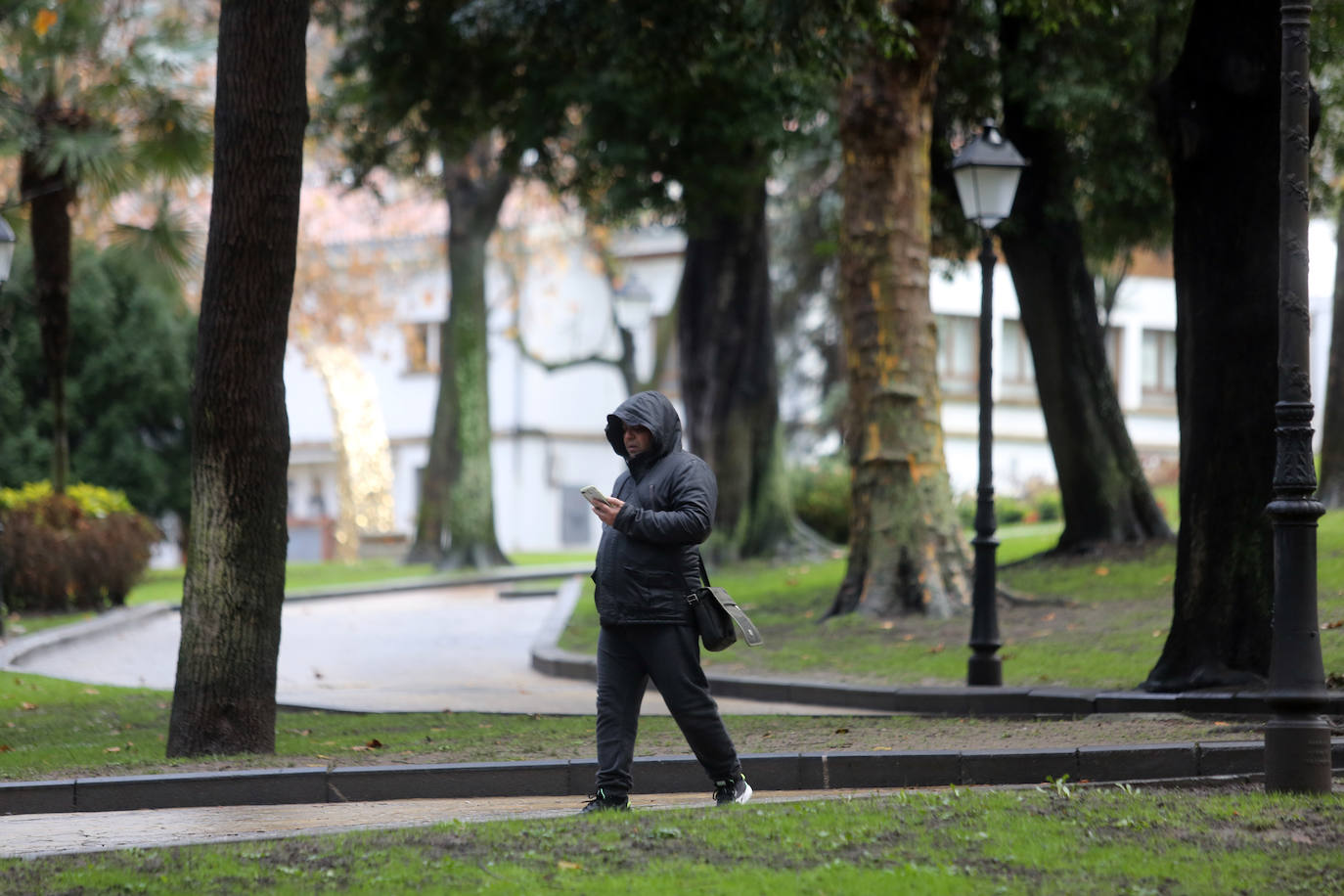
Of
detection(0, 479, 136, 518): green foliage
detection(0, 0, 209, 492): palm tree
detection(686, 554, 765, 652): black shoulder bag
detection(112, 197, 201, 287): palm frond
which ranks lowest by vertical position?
detection(0, 479, 136, 518): green foliage

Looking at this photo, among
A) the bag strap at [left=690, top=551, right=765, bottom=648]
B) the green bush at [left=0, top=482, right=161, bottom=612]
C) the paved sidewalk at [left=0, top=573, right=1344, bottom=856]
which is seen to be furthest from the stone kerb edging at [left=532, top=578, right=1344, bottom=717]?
the green bush at [left=0, top=482, right=161, bottom=612]

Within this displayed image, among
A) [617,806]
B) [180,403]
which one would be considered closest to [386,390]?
[180,403]

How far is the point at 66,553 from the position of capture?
67.4 ft

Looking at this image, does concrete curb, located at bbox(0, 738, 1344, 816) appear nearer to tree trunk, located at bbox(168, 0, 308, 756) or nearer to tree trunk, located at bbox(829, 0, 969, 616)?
tree trunk, located at bbox(168, 0, 308, 756)

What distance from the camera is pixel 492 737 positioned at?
995cm

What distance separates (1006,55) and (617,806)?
14.8 metres

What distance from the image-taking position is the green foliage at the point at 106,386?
29.0 metres

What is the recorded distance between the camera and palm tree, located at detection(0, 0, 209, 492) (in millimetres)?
20875

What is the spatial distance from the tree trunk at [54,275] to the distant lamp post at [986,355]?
13159mm

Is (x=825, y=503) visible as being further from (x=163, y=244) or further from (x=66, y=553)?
(x=66, y=553)

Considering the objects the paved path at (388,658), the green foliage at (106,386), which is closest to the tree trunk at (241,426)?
the paved path at (388,658)

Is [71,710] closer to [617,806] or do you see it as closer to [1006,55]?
[617,806]

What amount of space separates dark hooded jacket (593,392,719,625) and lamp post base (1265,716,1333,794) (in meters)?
2.52

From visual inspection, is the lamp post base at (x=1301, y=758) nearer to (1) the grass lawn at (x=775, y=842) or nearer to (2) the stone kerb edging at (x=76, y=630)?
(1) the grass lawn at (x=775, y=842)
